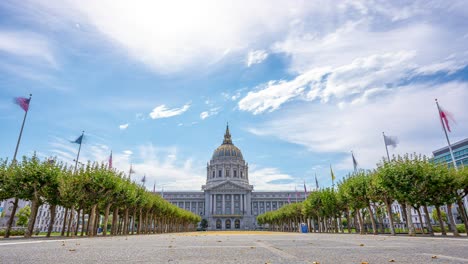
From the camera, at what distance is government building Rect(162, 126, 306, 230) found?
134m

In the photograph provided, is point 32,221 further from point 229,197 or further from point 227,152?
point 227,152

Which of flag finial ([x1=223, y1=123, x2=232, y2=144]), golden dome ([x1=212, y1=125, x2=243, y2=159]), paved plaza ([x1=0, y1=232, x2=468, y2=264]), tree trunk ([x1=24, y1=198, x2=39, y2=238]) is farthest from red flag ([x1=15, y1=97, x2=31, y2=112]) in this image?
flag finial ([x1=223, y1=123, x2=232, y2=144])

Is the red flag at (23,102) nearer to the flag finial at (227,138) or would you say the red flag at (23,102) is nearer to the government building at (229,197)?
the government building at (229,197)

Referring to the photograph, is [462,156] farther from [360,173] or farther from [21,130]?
[21,130]

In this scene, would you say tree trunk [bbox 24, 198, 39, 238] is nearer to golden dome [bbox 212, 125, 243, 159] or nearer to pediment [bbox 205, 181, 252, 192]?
pediment [bbox 205, 181, 252, 192]

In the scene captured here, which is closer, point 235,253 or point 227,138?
point 235,253

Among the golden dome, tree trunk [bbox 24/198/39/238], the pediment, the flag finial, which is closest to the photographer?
tree trunk [bbox 24/198/39/238]

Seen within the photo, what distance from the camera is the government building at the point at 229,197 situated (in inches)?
5281

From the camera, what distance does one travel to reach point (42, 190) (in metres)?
27.7

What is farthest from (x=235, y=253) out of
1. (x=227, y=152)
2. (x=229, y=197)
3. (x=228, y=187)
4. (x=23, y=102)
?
(x=227, y=152)

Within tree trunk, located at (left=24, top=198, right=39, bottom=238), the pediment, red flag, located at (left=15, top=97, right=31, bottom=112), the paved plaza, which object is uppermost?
the pediment

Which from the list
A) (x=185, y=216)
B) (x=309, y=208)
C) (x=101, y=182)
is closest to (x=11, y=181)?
Answer: (x=101, y=182)

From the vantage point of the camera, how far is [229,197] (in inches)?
5502

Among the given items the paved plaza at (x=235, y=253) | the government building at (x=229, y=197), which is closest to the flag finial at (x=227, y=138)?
the government building at (x=229, y=197)
